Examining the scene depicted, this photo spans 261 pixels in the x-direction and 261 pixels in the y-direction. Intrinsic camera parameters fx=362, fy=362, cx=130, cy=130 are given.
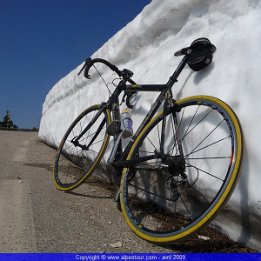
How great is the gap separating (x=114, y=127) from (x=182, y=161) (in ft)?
3.95

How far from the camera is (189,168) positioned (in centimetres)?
289

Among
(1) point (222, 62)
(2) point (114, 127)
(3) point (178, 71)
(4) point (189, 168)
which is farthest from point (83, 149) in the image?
(1) point (222, 62)

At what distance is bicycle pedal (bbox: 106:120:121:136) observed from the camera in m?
3.68

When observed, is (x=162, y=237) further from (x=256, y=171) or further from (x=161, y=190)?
(x=161, y=190)

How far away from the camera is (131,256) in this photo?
224 centimetres

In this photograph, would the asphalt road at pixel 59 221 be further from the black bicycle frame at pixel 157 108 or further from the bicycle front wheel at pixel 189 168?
the black bicycle frame at pixel 157 108

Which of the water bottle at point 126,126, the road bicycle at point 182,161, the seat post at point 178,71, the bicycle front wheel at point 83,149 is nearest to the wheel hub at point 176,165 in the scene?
the road bicycle at point 182,161

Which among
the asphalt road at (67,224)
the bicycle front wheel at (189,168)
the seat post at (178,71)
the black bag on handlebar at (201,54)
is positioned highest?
the black bag on handlebar at (201,54)

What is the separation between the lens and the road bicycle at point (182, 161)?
2.36m

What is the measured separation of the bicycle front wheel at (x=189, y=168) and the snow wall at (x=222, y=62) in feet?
0.50

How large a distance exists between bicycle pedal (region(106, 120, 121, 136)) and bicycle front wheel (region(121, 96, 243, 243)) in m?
0.42

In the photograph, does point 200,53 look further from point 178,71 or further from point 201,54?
point 178,71

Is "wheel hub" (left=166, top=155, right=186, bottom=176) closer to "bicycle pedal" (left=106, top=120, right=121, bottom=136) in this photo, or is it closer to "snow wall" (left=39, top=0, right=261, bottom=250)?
"snow wall" (left=39, top=0, right=261, bottom=250)

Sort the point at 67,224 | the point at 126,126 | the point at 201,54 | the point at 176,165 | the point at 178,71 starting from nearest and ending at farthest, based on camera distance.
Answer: the point at 176,165
the point at 67,224
the point at 201,54
the point at 178,71
the point at 126,126
